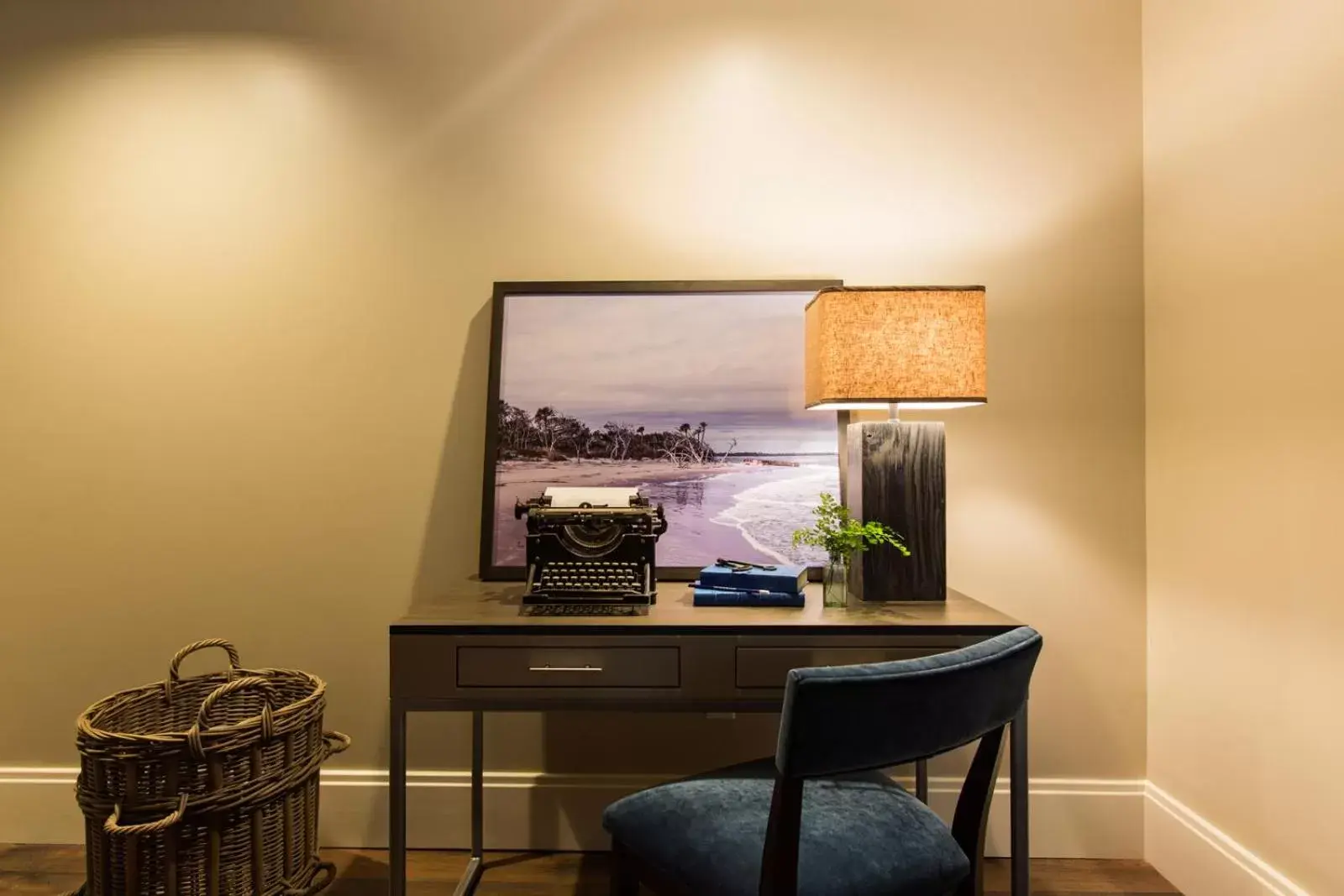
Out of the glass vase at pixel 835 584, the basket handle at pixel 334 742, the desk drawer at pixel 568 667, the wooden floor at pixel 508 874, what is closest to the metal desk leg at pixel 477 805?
the wooden floor at pixel 508 874

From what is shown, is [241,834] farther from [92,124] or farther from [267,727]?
[92,124]

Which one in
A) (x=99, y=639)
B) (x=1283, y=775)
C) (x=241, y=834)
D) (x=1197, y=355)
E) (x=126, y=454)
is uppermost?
(x=1197, y=355)

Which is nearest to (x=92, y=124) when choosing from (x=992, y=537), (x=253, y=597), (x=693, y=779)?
(x=253, y=597)

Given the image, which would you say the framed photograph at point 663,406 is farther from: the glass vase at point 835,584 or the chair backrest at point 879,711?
the chair backrest at point 879,711

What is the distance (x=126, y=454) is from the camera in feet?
7.80

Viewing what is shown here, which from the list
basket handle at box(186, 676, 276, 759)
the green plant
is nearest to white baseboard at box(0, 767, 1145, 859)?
basket handle at box(186, 676, 276, 759)

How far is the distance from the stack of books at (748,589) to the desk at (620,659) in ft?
0.56

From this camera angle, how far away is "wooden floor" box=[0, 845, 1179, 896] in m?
2.13

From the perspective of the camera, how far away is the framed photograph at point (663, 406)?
229 cm

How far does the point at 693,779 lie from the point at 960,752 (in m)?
1.16

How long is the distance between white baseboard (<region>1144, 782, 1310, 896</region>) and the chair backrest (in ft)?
4.13

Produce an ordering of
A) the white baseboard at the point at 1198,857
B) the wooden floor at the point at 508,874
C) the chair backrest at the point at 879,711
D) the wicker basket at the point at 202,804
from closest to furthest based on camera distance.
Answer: the chair backrest at the point at 879,711 < the wicker basket at the point at 202,804 < the white baseboard at the point at 1198,857 < the wooden floor at the point at 508,874

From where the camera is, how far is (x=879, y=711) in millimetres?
1098

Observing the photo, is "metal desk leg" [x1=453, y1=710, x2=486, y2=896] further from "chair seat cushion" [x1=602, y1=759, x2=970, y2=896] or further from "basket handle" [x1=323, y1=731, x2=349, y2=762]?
"chair seat cushion" [x1=602, y1=759, x2=970, y2=896]
